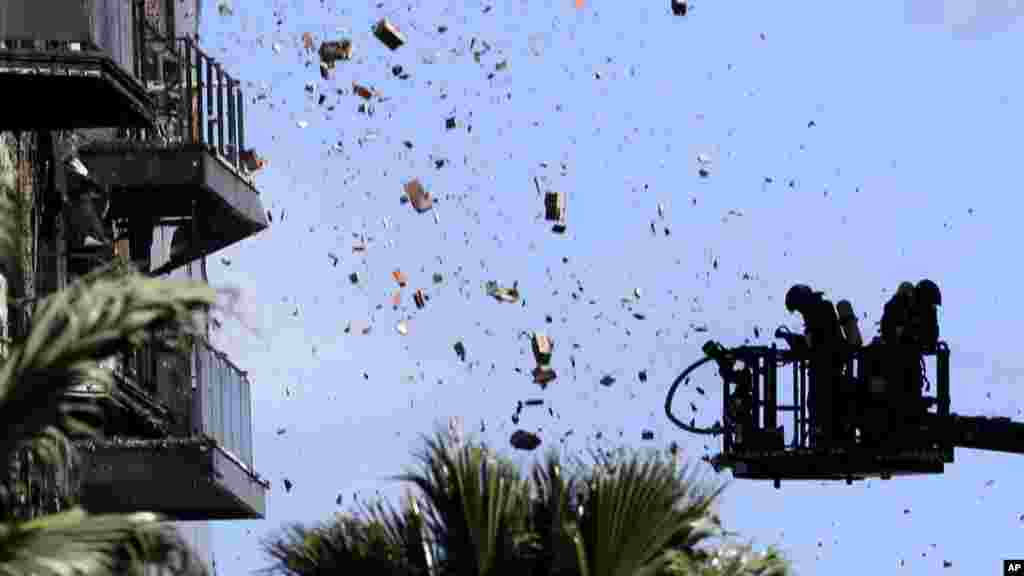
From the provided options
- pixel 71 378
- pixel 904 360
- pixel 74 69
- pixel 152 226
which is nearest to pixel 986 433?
pixel 904 360

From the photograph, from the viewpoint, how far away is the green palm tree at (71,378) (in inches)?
456

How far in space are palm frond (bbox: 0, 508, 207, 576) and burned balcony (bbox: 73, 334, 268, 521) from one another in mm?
13152

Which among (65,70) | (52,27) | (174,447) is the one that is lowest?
(174,447)

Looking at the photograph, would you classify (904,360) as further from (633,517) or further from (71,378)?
(71,378)

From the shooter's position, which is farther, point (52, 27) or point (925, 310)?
point (925, 310)

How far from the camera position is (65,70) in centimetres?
2256

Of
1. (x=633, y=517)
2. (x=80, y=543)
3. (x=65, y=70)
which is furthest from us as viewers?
(x=65, y=70)

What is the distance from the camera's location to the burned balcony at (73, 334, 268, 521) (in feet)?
87.0

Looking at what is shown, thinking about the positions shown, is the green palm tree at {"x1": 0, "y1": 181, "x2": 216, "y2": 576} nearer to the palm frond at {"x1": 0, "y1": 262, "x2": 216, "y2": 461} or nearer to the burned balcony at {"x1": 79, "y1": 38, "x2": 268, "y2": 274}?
the palm frond at {"x1": 0, "y1": 262, "x2": 216, "y2": 461}

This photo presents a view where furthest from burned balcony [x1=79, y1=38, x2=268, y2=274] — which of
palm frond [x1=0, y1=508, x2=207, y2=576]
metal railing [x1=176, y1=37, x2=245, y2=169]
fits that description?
palm frond [x1=0, y1=508, x2=207, y2=576]

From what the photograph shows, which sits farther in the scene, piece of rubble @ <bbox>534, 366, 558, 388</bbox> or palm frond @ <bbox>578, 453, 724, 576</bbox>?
piece of rubble @ <bbox>534, 366, 558, 388</bbox>

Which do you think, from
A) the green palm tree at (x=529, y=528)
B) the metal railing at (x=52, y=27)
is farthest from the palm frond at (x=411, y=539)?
the metal railing at (x=52, y=27)

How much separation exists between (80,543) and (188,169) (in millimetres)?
15568

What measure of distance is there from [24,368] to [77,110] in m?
11.9
